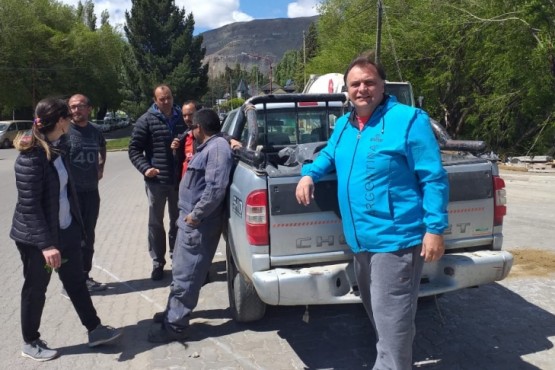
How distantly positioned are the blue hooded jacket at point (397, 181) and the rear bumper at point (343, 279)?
2.17 ft

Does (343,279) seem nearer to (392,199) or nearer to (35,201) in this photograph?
(392,199)

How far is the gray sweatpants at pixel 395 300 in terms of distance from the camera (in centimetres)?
285

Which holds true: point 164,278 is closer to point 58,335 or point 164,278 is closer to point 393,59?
point 58,335

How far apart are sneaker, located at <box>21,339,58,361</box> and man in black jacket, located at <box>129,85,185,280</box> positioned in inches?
74.6

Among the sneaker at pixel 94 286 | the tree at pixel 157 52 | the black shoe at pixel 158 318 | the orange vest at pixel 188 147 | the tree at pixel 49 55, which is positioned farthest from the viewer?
the tree at pixel 157 52

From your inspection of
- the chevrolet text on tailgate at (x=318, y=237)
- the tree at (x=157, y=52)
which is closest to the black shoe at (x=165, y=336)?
the chevrolet text on tailgate at (x=318, y=237)

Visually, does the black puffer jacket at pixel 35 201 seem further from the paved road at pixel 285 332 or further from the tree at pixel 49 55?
the tree at pixel 49 55

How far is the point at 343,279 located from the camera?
11.7 ft

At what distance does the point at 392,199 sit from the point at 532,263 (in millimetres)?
4133

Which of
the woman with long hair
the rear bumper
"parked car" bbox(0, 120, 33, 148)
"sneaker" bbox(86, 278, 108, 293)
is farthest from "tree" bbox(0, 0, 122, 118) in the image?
the rear bumper

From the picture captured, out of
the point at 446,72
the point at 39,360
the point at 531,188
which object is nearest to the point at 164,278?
the point at 39,360

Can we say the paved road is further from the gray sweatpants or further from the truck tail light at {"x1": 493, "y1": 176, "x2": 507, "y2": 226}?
the gray sweatpants

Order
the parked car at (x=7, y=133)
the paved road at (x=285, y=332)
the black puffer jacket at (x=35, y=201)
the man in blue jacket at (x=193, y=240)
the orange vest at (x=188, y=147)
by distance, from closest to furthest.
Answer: the black puffer jacket at (x=35, y=201), the paved road at (x=285, y=332), the man in blue jacket at (x=193, y=240), the orange vest at (x=188, y=147), the parked car at (x=7, y=133)

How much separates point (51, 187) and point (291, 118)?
3005 mm
